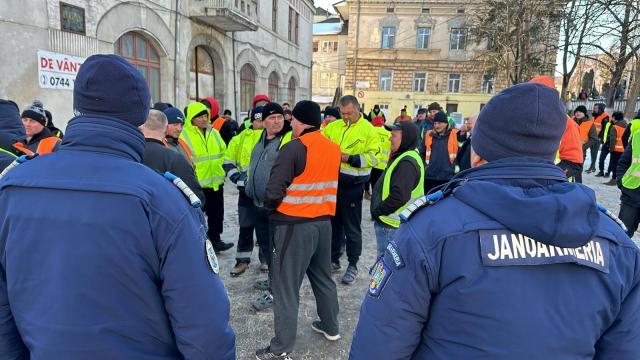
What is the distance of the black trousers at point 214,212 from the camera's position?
507cm

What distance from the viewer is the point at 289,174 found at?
9.55 feet

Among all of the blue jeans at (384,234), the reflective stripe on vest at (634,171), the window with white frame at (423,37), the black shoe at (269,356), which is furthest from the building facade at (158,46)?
the window with white frame at (423,37)

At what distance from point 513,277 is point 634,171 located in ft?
14.2

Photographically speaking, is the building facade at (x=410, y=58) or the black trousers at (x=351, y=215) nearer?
the black trousers at (x=351, y=215)

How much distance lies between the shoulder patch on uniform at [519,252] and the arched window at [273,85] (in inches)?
753

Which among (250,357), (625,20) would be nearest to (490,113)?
(250,357)

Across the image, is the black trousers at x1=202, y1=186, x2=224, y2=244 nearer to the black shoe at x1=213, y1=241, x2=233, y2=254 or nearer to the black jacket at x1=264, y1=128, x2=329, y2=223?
the black shoe at x1=213, y1=241, x2=233, y2=254

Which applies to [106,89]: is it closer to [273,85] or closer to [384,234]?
[384,234]

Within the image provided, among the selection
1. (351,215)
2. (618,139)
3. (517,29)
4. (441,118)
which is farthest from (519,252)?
(517,29)

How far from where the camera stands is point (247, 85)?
16.7m

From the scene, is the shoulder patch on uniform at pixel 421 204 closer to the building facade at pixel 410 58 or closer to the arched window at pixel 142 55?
the arched window at pixel 142 55

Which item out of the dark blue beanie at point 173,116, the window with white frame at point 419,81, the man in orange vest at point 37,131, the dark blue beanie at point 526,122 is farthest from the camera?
the window with white frame at point 419,81

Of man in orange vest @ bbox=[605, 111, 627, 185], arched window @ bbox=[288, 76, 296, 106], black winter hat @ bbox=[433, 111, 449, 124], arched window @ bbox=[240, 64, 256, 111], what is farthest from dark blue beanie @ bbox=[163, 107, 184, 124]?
arched window @ bbox=[288, 76, 296, 106]

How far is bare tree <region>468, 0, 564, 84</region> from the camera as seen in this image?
12961 mm
